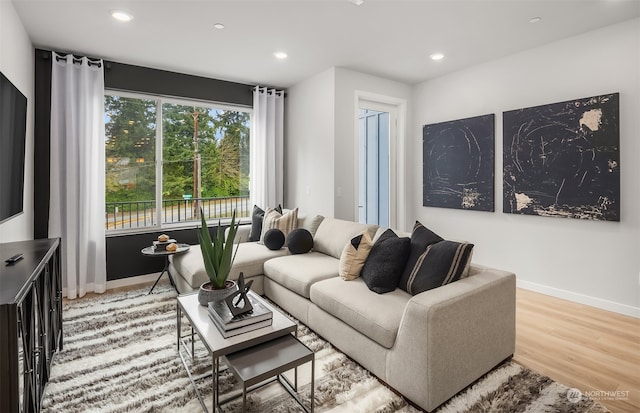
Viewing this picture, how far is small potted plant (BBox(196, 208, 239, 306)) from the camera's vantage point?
215 centimetres

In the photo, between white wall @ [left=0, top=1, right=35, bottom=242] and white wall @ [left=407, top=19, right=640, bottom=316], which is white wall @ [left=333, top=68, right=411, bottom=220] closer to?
white wall @ [left=407, top=19, right=640, bottom=316]

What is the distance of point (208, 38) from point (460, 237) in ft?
12.3

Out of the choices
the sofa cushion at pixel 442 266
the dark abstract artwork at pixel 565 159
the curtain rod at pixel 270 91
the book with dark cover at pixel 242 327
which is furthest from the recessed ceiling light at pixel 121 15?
the dark abstract artwork at pixel 565 159

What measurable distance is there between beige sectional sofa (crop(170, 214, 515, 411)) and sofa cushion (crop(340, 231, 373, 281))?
0.08 metres

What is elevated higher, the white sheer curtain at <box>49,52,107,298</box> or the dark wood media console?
the white sheer curtain at <box>49,52,107,298</box>

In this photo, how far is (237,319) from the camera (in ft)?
6.13

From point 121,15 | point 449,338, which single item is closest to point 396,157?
point 449,338

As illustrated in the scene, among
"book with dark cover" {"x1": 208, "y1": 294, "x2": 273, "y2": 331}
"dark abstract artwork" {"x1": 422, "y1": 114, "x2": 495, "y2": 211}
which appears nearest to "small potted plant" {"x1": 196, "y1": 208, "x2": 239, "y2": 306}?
"book with dark cover" {"x1": 208, "y1": 294, "x2": 273, "y2": 331}

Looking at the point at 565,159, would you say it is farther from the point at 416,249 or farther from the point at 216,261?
the point at 216,261

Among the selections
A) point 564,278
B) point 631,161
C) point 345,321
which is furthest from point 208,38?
point 564,278

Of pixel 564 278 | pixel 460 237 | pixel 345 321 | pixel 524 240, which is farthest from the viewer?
pixel 460 237

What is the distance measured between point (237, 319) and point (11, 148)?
2052mm

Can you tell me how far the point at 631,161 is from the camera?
305 centimetres

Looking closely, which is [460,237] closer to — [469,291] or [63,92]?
[469,291]
